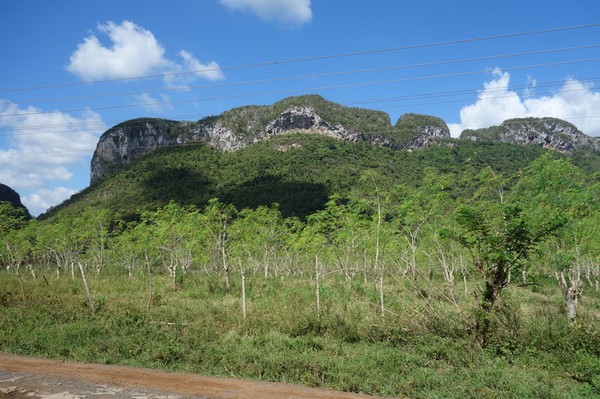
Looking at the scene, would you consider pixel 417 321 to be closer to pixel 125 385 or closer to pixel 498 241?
pixel 498 241

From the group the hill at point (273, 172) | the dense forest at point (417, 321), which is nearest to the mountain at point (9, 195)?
the hill at point (273, 172)

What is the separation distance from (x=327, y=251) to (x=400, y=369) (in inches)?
458

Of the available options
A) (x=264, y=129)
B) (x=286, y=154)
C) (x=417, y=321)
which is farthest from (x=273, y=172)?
(x=417, y=321)

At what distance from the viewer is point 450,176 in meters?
13.8

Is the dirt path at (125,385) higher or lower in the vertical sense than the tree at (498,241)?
lower

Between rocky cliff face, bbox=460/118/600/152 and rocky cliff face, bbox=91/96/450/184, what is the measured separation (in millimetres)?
26223

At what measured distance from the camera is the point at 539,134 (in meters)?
185

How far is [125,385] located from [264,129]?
505 ft

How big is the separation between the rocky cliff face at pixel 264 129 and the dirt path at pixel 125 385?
136459mm

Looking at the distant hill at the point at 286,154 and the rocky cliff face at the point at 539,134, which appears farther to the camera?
the rocky cliff face at the point at 539,134

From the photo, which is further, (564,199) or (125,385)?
(564,199)

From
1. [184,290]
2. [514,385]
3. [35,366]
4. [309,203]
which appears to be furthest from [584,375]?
[309,203]

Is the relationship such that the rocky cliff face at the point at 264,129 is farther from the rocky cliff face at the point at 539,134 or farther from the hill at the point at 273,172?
the rocky cliff face at the point at 539,134

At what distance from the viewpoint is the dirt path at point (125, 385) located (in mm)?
7180
